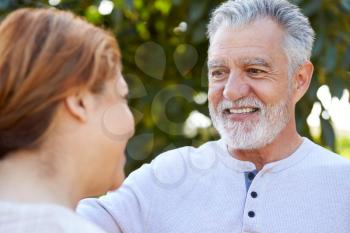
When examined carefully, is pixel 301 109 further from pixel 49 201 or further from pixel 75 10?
pixel 49 201

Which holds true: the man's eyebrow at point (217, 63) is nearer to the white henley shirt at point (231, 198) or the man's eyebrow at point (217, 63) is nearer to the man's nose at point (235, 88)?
the man's nose at point (235, 88)

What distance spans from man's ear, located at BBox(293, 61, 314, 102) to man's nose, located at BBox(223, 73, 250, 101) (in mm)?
209

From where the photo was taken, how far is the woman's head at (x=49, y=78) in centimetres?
127

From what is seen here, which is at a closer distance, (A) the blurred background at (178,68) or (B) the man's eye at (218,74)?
(B) the man's eye at (218,74)

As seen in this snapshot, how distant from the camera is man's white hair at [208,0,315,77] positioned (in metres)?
2.59

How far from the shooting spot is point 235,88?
2521mm

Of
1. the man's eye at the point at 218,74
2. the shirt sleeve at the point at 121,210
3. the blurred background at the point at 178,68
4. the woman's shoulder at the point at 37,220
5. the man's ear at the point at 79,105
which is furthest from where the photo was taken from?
the blurred background at the point at 178,68

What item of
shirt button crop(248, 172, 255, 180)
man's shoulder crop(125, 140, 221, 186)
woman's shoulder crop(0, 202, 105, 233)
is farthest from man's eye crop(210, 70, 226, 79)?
woman's shoulder crop(0, 202, 105, 233)

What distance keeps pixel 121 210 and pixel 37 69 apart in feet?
3.78

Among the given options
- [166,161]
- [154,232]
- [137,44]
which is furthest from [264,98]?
[137,44]

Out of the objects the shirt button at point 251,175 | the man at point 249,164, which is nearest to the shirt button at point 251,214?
the man at point 249,164

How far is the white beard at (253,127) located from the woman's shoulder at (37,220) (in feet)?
4.41

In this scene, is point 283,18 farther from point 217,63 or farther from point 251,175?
point 251,175

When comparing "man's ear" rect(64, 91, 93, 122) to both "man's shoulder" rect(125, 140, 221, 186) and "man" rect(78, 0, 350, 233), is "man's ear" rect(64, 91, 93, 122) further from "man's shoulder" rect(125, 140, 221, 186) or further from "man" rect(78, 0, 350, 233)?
"man's shoulder" rect(125, 140, 221, 186)
